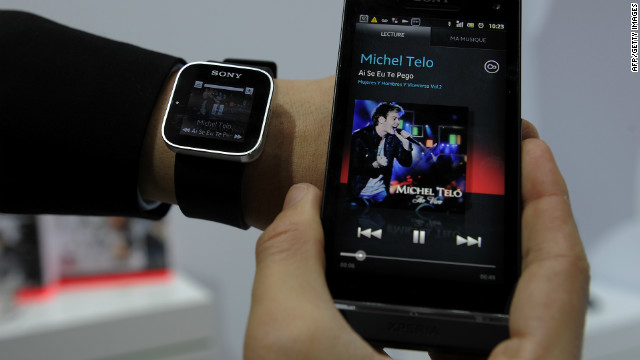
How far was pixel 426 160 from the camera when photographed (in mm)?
547

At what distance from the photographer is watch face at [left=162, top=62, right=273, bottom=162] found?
62 cm

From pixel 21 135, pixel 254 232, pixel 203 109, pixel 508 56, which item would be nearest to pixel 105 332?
pixel 254 232

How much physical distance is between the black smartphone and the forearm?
160 mm

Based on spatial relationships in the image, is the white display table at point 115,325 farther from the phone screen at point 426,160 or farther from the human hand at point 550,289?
the human hand at point 550,289

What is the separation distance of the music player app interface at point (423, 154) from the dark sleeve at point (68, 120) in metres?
0.29

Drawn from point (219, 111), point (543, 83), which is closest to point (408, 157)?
point (219, 111)

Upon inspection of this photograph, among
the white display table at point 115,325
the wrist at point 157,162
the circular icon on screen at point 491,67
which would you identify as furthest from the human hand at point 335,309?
the white display table at point 115,325

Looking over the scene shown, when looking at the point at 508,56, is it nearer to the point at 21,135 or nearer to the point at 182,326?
the point at 21,135

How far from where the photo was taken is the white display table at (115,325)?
1251 millimetres

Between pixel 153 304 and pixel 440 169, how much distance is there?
112 cm

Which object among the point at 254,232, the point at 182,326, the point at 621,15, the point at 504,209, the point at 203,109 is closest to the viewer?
the point at 504,209

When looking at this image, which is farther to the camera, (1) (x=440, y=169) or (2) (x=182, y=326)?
(2) (x=182, y=326)

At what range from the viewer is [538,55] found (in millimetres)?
1896

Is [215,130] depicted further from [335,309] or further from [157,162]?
[335,309]
